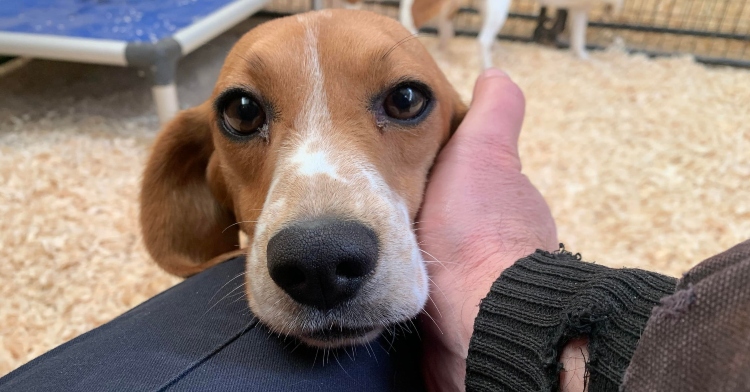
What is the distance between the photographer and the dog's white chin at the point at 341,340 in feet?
2.85

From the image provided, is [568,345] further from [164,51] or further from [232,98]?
[164,51]

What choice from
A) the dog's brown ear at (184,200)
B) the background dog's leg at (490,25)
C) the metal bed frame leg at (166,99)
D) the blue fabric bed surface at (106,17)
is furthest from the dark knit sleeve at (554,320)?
the background dog's leg at (490,25)

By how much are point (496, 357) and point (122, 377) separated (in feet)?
1.89

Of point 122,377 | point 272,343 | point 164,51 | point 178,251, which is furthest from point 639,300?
point 164,51

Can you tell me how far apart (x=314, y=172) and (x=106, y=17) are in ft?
9.03

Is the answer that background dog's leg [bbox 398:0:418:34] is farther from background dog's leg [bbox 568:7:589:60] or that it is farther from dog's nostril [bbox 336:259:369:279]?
dog's nostril [bbox 336:259:369:279]

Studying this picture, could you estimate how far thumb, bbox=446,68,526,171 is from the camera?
129cm

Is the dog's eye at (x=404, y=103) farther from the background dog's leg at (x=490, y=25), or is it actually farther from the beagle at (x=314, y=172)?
the background dog's leg at (x=490, y=25)

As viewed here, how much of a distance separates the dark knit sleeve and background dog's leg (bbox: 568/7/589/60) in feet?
12.5

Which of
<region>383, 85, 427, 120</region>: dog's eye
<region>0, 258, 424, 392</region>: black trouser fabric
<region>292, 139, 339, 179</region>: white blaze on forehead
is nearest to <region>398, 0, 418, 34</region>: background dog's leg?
<region>383, 85, 427, 120</region>: dog's eye

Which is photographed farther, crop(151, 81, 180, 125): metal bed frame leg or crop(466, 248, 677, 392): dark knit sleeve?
crop(151, 81, 180, 125): metal bed frame leg

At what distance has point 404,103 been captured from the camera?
1186 millimetres

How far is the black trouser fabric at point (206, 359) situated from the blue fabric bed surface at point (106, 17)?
214 centimetres

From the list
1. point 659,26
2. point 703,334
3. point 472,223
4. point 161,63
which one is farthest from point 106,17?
point 659,26
